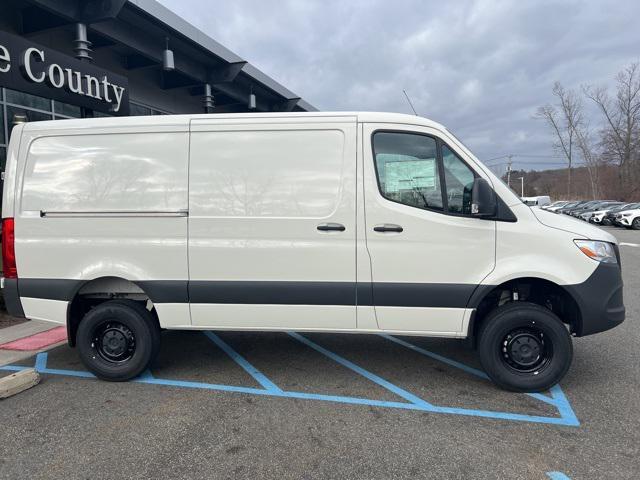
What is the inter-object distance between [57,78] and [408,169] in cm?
709

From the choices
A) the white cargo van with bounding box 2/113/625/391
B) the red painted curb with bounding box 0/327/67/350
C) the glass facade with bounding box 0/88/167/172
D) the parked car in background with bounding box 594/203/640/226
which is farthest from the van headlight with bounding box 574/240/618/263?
the parked car in background with bounding box 594/203/640/226

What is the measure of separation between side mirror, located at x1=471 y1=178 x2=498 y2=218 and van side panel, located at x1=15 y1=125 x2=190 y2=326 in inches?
97.9

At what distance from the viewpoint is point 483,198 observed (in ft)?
12.1

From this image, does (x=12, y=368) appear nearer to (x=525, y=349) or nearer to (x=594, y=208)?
(x=525, y=349)

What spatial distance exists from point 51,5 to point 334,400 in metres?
9.58

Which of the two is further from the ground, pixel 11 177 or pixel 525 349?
pixel 11 177

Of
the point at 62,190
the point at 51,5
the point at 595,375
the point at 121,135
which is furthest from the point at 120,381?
the point at 51,5

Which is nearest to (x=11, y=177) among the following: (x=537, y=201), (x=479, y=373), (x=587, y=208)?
(x=479, y=373)

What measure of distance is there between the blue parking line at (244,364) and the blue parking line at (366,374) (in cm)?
83

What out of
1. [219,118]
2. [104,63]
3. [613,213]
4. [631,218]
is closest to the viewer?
[219,118]

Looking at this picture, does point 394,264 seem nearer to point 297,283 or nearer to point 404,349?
point 297,283

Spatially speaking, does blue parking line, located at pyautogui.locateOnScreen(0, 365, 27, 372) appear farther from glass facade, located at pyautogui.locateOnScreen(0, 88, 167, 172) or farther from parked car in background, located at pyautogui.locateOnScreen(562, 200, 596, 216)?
parked car in background, located at pyautogui.locateOnScreen(562, 200, 596, 216)

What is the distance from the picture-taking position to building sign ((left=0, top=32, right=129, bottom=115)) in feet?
23.4

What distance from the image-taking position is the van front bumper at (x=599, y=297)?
3762 mm
